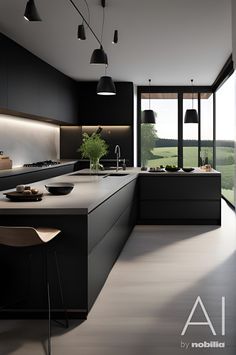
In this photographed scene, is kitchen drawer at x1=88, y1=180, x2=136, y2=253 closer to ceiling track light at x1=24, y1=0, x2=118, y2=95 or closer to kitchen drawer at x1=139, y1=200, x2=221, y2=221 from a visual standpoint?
ceiling track light at x1=24, y1=0, x2=118, y2=95

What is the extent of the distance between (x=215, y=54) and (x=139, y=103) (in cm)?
434

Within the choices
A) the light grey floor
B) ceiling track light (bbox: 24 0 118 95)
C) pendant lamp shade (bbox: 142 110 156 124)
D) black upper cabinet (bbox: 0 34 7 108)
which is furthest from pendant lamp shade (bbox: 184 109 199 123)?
black upper cabinet (bbox: 0 34 7 108)

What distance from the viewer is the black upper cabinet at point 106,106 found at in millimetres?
10859

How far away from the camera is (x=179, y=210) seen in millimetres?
7418

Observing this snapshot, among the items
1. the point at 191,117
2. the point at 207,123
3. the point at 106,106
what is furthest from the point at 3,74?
the point at 207,123

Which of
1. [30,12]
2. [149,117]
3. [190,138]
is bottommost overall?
[190,138]

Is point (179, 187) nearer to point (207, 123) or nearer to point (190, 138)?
point (190, 138)

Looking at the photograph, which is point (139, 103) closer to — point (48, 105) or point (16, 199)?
point (48, 105)

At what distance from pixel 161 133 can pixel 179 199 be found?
4703mm

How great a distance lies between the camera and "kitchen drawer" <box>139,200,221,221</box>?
7.38 metres

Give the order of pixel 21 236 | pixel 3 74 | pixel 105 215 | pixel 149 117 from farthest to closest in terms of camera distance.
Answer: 1. pixel 149 117
2. pixel 3 74
3. pixel 105 215
4. pixel 21 236

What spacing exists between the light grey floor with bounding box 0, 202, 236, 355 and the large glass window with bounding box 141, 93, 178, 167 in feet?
20.0

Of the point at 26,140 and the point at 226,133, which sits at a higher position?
the point at 226,133

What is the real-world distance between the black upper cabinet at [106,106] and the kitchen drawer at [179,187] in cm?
367
